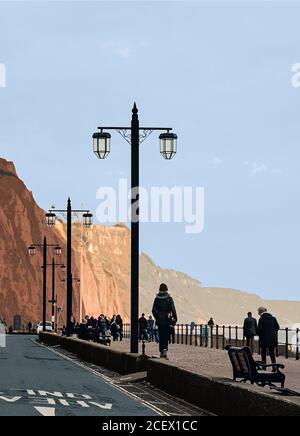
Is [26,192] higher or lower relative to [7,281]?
higher

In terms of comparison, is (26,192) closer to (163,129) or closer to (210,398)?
(163,129)

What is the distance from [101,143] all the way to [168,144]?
163 centimetres

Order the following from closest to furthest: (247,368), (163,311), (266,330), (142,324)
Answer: (247,368) < (163,311) < (266,330) < (142,324)

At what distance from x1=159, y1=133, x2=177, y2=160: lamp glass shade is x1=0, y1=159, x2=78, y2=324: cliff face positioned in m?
125

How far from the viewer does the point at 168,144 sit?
27719 millimetres

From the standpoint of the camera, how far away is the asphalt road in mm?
16578

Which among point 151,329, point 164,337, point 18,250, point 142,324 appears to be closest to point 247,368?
point 164,337

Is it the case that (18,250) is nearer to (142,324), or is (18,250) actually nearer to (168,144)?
(142,324)

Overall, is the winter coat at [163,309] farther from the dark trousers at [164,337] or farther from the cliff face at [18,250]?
the cliff face at [18,250]

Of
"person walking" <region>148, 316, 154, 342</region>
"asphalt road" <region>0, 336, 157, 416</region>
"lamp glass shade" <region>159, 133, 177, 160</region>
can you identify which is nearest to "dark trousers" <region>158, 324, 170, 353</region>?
"asphalt road" <region>0, 336, 157, 416</region>

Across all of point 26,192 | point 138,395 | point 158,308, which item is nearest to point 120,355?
point 158,308

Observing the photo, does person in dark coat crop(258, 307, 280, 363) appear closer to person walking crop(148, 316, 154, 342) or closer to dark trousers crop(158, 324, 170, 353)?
dark trousers crop(158, 324, 170, 353)
